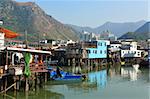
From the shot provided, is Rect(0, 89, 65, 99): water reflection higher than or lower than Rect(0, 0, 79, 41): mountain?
lower

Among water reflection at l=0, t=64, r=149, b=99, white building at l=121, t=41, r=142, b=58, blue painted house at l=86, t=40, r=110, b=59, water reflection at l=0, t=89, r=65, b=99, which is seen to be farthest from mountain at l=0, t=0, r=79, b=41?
water reflection at l=0, t=89, r=65, b=99

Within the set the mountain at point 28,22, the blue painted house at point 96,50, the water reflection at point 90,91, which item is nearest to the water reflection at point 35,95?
the water reflection at point 90,91

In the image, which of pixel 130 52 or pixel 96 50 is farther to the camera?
pixel 130 52

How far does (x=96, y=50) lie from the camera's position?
5534cm

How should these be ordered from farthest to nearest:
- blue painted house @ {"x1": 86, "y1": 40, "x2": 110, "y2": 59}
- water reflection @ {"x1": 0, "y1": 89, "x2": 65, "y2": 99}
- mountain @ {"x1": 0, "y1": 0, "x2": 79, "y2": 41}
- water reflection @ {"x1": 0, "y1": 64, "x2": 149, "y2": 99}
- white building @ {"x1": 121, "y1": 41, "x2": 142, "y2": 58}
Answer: mountain @ {"x1": 0, "y1": 0, "x2": 79, "y2": 41}, white building @ {"x1": 121, "y1": 41, "x2": 142, "y2": 58}, blue painted house @ {"x1": 86, "y1": 40, "x2": 110, "y2": 59}, water reflection @ {"x1": 0, "y1": 64, "x2": 149, "y2": 99}, water reflection @ {"x1": 0, "y1": 89, "x2": 65, "y2": 99}

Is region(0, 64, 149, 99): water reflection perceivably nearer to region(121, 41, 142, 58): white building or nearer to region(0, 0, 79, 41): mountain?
region(121, 41, 142, 58): white building

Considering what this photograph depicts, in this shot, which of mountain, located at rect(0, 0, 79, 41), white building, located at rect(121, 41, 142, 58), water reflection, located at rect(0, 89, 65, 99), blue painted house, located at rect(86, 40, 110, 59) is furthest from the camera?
mountain, located at rect(0, 0, 79, 41)

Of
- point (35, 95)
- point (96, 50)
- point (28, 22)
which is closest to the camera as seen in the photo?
point (35, 95)

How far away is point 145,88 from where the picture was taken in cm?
2891

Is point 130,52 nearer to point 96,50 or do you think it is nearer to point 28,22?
point 96,50

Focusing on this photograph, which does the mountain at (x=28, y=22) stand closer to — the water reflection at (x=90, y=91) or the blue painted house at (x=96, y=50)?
the blue painted house at (x=96, y=50)

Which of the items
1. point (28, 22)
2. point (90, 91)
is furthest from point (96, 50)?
point (28, 22)

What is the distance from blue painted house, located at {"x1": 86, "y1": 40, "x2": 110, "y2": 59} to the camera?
54.0 meters

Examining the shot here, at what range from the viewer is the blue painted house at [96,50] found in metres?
54.0
